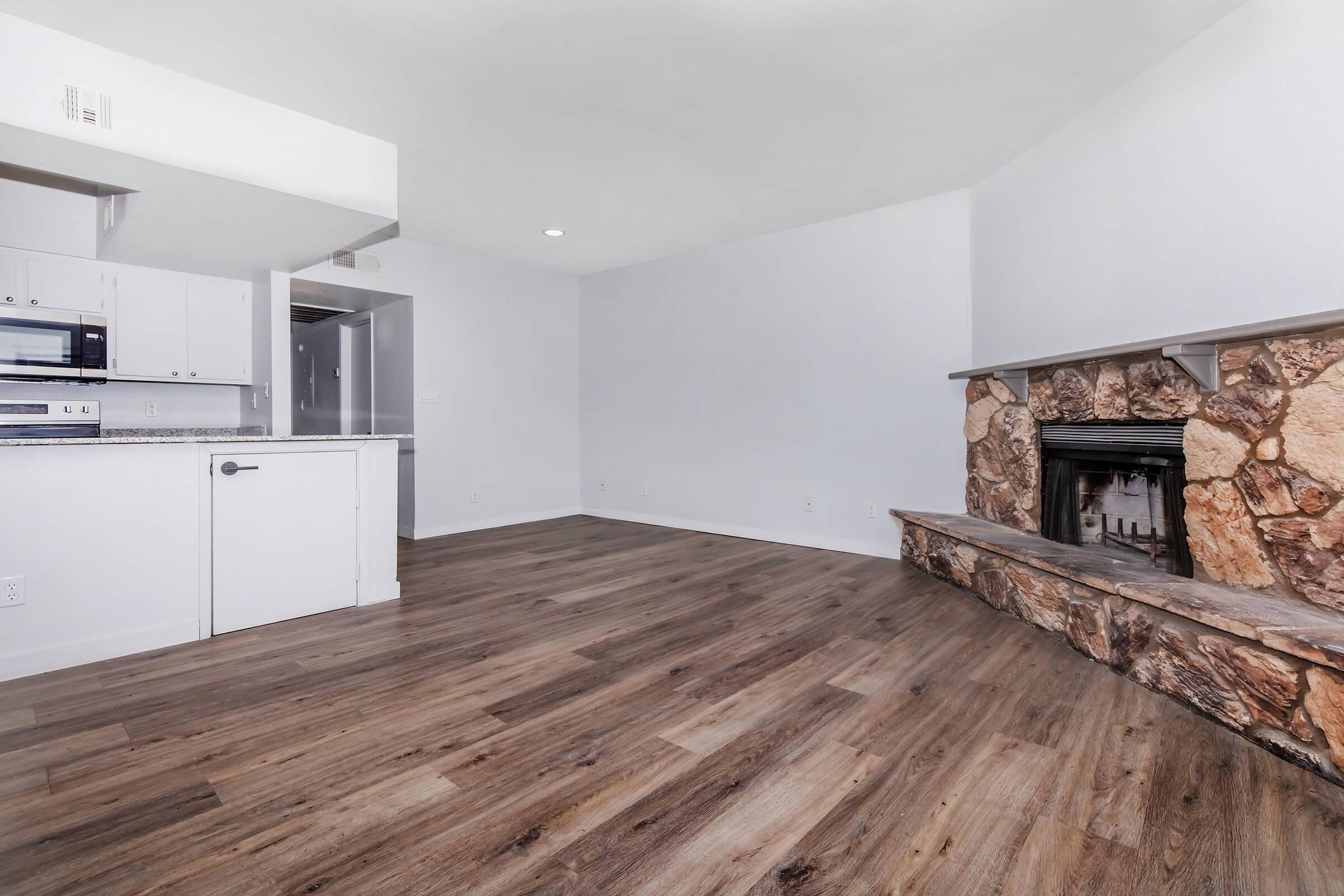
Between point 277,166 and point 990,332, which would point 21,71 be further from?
point 990,332

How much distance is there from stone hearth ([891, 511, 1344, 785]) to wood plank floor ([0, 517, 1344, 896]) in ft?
0.27

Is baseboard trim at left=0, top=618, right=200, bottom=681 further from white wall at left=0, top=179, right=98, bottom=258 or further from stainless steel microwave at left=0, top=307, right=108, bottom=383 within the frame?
white wall at left=0, top=179, right=98, bottom=258

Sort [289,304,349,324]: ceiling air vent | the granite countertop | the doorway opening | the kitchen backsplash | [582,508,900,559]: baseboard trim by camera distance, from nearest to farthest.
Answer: the granite countertop < the kitchen backsplash < [582,508,900,559]: baseboard trim < the doorway opening < [289,304,349,324]: ceiling air vent

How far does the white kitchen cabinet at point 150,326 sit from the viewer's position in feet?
13.1

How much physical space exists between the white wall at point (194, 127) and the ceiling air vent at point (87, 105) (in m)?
0.02

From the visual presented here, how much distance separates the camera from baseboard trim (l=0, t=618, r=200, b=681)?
7.86 feet

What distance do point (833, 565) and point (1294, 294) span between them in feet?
8.78

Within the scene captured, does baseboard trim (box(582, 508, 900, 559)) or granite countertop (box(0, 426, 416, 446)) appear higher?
granite countertop (box(0, 426, 416, 446))

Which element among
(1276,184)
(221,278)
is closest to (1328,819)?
(1276,184)

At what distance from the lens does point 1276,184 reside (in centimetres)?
218

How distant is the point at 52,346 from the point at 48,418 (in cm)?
43

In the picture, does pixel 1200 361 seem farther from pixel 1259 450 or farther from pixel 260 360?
pixel 260 360

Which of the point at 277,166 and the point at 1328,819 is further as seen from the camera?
the point at 277,166

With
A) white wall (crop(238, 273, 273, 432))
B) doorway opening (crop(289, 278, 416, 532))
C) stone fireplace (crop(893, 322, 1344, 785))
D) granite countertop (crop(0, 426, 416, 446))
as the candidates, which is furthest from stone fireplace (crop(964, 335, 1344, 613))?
white wall (crop(238, 273, 273, 432))
